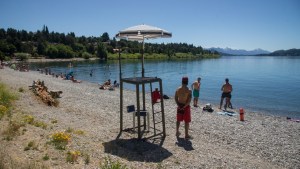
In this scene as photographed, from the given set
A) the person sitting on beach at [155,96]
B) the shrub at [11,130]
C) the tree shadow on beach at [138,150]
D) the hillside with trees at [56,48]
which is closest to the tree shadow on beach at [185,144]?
the tree shadow on beach at [138,150]

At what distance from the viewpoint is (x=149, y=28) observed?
377 inches

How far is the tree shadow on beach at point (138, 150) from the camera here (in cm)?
813

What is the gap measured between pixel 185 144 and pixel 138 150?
1918 millimetres

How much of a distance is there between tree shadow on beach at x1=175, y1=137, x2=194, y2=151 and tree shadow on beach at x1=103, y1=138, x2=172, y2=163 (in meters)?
0.75

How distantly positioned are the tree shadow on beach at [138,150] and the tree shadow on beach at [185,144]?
75 centimetres

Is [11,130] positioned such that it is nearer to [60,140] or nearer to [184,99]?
[60,140]

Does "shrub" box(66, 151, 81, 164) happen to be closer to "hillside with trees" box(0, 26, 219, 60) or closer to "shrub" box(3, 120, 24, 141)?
"shrub" box(3, 120, 24, 141)

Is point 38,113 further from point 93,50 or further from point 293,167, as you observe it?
point 93,50

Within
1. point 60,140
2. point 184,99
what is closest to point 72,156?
point 60,140

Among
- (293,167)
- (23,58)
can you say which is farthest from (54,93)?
(23,58)

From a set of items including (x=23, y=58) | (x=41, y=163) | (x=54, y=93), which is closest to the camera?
(x=41, y=163)

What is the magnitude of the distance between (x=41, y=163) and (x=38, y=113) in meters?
6.30

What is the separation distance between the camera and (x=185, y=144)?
973 cm

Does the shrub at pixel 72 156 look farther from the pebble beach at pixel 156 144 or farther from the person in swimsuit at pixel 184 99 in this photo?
the person in swimsuit at pixel 184 99
